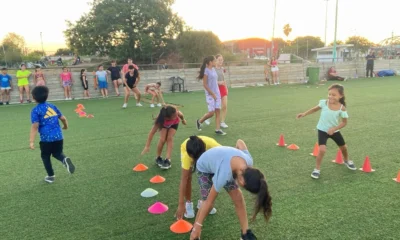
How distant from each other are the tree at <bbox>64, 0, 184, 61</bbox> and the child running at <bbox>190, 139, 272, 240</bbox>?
40183 millimetres

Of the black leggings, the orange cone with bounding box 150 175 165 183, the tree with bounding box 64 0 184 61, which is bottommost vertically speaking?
the orange cone with bounding box 150 175 165 183

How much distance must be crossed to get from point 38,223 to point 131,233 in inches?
45.3

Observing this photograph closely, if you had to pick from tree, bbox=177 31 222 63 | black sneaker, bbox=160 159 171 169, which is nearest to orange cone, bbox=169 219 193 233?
black sneaker, bbox=160 159 171 169

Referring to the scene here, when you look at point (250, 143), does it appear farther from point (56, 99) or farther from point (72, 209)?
point (56, 99)

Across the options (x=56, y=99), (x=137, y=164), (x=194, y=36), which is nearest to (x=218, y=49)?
(x=194, y=36)

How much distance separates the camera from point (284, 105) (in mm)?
12578

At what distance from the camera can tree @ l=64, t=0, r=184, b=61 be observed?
138ft

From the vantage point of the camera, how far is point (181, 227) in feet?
11.7

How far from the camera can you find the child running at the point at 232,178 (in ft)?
8.34

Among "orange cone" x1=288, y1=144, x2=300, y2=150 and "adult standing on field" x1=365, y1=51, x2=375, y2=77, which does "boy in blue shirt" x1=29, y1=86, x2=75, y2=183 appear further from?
"adult standing on field" x1=365, y1=51, x2=375, y2=77

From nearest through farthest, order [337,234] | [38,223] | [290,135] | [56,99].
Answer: [337,234]
[38,223]
[290,135]
[56,99]

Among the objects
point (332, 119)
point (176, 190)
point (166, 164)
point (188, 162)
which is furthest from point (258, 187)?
point (166, 164)

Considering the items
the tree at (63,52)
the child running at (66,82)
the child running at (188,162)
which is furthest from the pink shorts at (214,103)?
the tree at (63,52)

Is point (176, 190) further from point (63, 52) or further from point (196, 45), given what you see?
point (63, 52)
